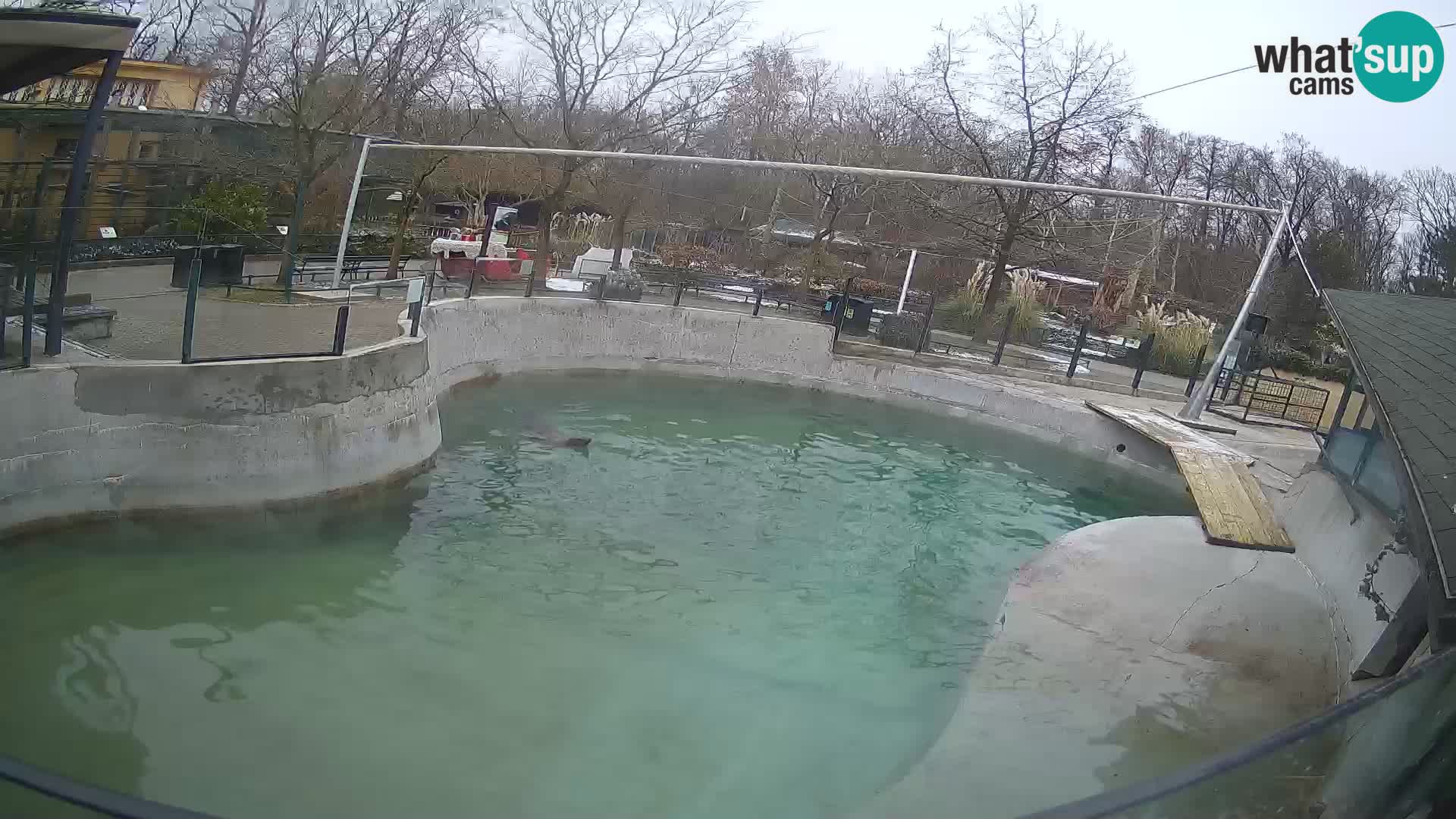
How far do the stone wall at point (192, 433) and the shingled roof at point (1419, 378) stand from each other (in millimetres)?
8794

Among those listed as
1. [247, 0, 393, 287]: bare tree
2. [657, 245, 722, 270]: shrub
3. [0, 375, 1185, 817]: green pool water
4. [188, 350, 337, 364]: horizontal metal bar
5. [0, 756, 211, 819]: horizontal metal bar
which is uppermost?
[247, 0, 393, 287]: bare tree

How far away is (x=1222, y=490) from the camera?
10836mm

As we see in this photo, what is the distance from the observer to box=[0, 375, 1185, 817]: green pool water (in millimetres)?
5996

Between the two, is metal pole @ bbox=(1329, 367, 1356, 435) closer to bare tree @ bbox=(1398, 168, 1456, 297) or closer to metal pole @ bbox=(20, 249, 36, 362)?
metal pole @ bbox=(20, 249, 36, 362)

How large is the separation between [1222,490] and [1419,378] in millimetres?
4736

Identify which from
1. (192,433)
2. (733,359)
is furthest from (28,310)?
(733,359)

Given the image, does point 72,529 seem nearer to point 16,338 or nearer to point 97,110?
point 16,338

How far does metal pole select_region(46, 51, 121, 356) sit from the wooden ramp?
10142 mm

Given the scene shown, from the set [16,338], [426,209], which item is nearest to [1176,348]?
[426,209]

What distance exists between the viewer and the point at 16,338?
8391 mm

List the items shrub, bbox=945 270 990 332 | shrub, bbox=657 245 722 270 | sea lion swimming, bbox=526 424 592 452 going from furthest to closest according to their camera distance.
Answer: shrub, bbox=657 245 722 270 < shrub, bbox=945 270 990 332 < sea lion swimming, bbox=526 424 592 452

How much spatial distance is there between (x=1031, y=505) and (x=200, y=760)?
10896 millimetres

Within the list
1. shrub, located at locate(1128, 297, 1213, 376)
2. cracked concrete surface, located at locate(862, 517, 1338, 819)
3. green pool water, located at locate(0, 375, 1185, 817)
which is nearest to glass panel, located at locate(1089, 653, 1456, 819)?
cracked concrete surface, located at locate(862, 517, 1338, 819)

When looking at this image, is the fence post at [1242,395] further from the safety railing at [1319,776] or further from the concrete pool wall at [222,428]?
the safety railing at [1319,776]
